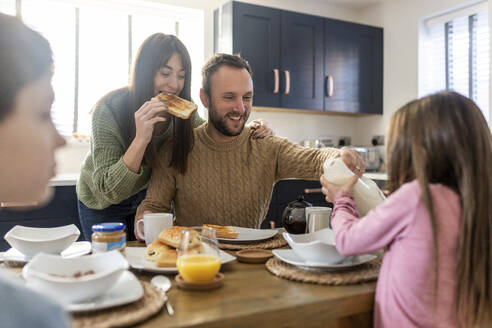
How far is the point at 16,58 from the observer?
2.00 feet

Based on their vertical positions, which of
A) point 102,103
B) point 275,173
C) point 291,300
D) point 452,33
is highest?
point 452,33

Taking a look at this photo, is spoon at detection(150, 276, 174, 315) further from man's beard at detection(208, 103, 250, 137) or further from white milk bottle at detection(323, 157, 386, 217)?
man's beard at detection(208, 103, 250, 137)

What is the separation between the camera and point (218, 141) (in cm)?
193

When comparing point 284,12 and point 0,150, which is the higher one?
point 284,12

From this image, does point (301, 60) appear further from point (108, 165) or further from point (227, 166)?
point (108, 165)

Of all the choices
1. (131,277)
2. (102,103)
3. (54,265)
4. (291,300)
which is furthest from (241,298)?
(102,103)

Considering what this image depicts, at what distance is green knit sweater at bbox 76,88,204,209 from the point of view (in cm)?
166

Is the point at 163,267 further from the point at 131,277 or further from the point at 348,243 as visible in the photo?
the point at 348,243

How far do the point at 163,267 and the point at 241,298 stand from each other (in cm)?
28

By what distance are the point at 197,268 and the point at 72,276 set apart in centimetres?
26

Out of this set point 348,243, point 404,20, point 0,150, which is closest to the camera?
point 0,150

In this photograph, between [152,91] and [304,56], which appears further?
[304,56]

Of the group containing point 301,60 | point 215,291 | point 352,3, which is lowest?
point 215,291

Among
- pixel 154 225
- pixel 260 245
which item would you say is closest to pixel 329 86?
pixel 260 245
